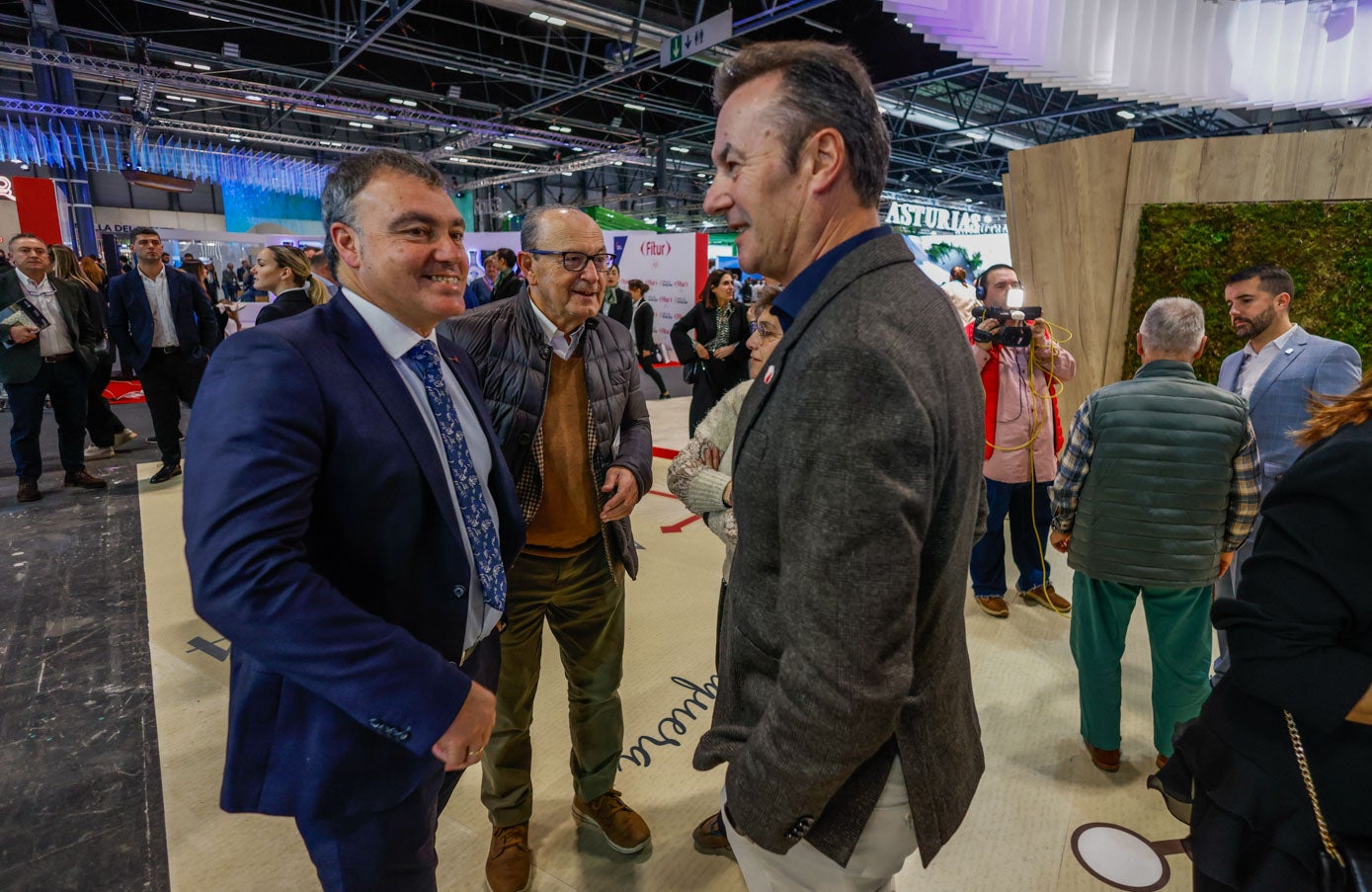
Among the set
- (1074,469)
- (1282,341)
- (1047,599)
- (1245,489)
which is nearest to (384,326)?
(1074,469)

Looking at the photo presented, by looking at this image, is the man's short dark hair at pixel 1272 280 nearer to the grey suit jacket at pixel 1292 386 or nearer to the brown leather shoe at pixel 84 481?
the grey suit jacket at pixel 1292 386

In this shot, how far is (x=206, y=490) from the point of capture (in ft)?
3.11

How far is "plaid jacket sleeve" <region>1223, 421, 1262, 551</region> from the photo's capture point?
223 cm

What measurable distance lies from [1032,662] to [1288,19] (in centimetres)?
563

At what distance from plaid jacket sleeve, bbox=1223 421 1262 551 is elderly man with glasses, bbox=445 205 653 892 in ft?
6.23

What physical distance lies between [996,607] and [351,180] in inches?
135

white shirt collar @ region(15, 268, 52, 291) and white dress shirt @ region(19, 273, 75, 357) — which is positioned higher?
white shirt collar @ region(15, 268, 52, 291)

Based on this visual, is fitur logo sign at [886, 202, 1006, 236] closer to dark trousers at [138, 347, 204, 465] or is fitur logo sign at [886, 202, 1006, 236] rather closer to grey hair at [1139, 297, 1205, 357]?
dark trousers at [138, 347, 204, 465]

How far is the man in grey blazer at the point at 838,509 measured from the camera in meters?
0.76

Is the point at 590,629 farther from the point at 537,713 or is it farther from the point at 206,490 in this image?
the point at 206,490

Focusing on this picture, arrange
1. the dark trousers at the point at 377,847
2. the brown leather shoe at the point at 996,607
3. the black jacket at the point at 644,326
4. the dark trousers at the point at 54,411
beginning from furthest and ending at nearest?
the black jacket at the point at 644,326 < the dark trousers at the point at 54,411 < the brown leather shoe at the point at 996,607 < the dark trousers at the point at 377,847

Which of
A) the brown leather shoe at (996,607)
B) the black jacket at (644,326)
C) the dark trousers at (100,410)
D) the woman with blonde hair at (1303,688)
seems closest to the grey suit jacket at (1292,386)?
the brown leather shoe at (996,607)

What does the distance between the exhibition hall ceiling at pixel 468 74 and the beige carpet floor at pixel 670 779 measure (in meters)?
5.04

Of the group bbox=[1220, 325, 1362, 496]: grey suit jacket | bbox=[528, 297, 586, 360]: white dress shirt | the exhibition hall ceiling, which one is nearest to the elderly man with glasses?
bbox=[528, 297, 586, 360]: white dress shirt
